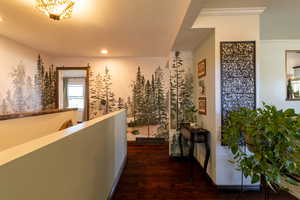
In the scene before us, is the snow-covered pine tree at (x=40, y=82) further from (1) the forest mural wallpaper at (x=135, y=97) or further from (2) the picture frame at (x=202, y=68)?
(2) the picture frame at (x=202, y=68)

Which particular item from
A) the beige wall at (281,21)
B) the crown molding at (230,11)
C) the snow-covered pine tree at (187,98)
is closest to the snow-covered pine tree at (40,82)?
the snow-covered pine tree at (187,98)

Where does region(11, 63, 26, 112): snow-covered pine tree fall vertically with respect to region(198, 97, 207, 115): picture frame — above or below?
above

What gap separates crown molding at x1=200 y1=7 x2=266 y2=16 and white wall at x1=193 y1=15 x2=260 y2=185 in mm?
41

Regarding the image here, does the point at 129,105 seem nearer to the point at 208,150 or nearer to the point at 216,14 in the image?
the point at 208,150

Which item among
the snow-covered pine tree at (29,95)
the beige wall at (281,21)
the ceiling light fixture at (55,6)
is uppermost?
the beige wall at (281,21)

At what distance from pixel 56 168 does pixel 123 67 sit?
453 centimetres

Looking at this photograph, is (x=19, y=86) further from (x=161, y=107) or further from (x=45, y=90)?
(x=161, y=107)

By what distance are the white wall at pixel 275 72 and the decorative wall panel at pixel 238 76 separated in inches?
51.0

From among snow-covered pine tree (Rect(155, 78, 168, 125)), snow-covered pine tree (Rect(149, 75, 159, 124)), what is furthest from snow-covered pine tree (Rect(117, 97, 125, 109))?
snow-covered pine tree (Rect(155, 78, 168, 125))

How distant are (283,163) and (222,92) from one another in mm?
1172

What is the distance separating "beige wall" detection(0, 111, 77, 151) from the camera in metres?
2.47

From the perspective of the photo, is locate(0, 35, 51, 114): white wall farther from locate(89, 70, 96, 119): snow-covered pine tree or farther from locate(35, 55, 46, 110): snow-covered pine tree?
locate(89, 70, 96, 119): snow-covered pine tree

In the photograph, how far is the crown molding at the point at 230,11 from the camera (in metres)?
2.42

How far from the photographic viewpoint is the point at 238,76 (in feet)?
8.23
